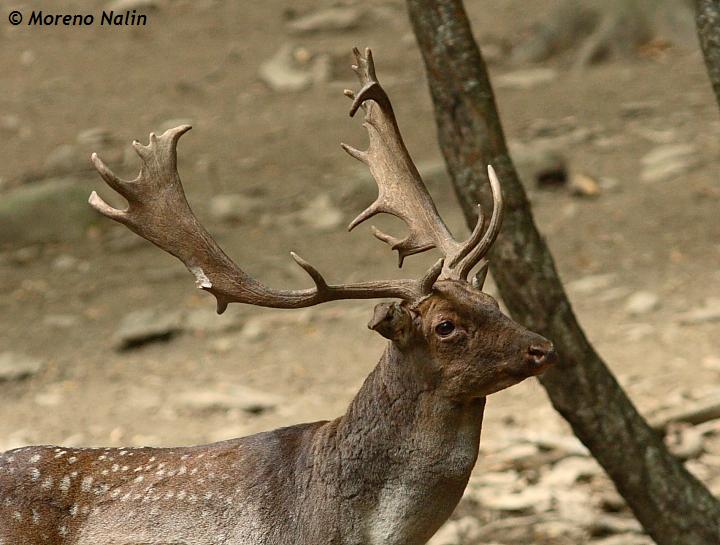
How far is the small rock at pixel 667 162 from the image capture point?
10344mm

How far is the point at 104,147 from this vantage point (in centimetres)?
1197

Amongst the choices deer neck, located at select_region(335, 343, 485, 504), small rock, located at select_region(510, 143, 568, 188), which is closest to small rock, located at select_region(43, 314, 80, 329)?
small rock, located at select_region(510, 143, 568, 188)

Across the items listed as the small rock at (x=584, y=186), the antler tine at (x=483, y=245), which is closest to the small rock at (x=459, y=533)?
the antler tine at (x=483, y=245)

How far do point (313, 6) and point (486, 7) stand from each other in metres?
2.11

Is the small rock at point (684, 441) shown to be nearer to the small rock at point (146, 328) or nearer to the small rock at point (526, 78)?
the small rock at point (146, 328)

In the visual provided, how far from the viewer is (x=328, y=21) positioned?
47.6 ft

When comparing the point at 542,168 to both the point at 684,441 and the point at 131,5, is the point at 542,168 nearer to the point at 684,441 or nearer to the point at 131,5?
the point at 684,441

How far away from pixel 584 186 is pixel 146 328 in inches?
152

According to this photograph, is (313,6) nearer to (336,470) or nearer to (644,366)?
(644,366)

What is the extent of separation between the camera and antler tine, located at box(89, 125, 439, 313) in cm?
381

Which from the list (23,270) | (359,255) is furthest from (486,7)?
(23,270)

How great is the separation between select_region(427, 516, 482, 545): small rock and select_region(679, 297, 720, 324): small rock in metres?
2.55

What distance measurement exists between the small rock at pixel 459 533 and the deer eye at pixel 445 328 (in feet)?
7.82

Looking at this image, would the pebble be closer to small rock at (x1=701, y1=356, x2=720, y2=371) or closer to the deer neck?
small rock at (x1=701, y1=356, x2=720, y2=371)
